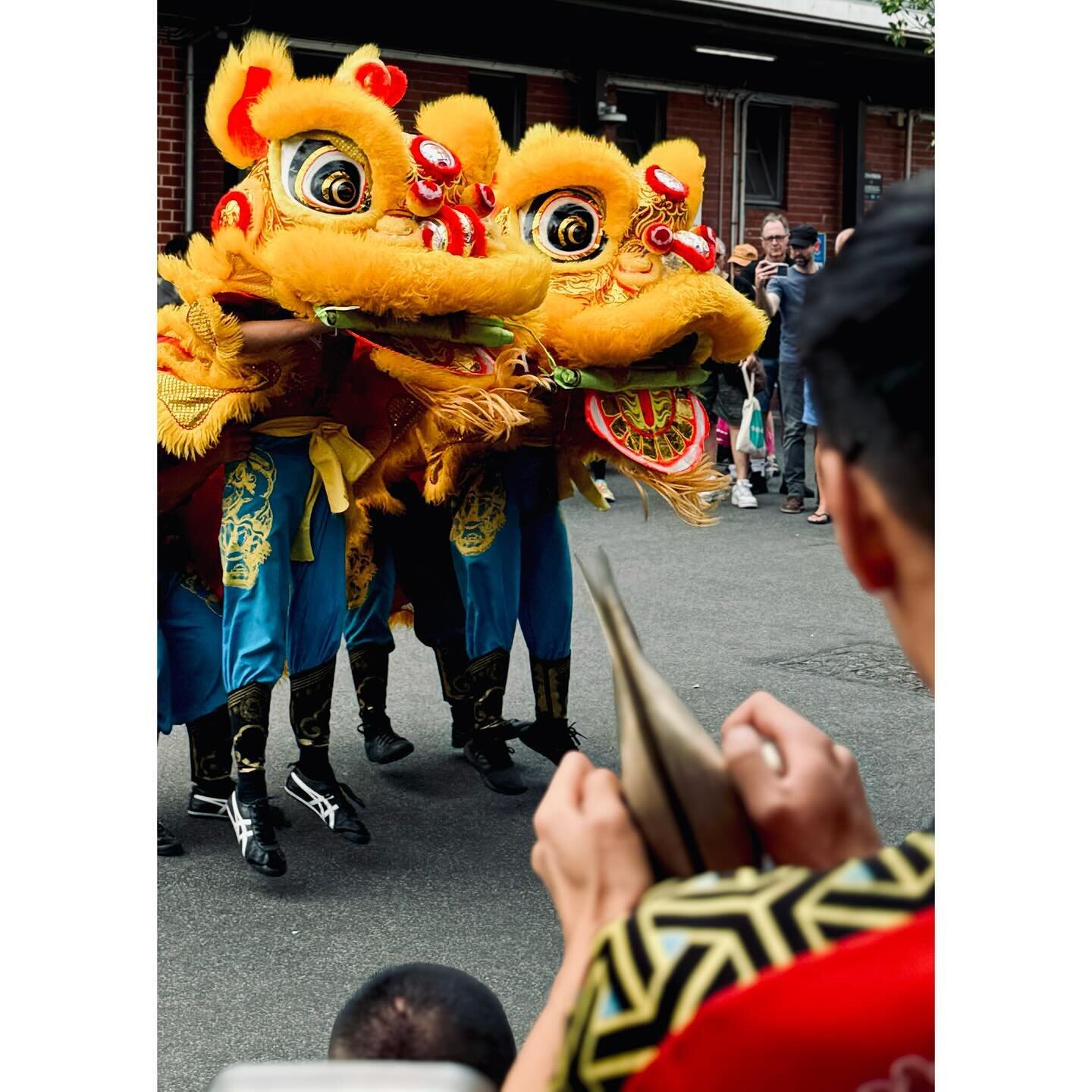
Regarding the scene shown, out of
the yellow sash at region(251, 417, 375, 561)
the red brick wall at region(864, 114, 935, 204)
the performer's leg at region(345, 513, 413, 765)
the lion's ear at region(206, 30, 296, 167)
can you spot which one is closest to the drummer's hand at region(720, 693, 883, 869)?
the yellow sash at region(251, 417, 375, 561)

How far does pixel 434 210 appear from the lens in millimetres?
4031

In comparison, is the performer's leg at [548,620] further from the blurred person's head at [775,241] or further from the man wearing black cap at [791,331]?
the blurred person's head at [775,241]

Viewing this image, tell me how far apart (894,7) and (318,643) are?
5679 mm

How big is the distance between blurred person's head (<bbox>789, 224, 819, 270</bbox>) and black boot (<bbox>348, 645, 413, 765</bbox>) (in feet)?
18.5

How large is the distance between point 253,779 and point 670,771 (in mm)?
3356

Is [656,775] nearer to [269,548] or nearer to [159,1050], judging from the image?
[159,1050]

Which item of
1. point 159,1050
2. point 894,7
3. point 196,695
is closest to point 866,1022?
point 159,1050

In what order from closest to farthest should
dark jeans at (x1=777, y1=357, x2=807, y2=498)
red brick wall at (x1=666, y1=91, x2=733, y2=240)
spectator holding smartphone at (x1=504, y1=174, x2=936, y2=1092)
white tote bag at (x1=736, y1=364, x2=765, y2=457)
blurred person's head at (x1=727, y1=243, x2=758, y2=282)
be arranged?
1. spectator holding smartphone at (x1=504, y1=174, x2=936, y2=1092)
2. dark jeans at (x1=777, y1=357, x2=807, y2=498)
3. white tote bag at (x1=736, y1=364, x2=765, y2=457)
4. blurred person's head at (x1=727, y1=243, x2=758, y2=282)
5. red brick wall at (x1=666, y1=91, x2=733, y2=240)

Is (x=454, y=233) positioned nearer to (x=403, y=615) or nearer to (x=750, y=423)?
(x=403, y=615)

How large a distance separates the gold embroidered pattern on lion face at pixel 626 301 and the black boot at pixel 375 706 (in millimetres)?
1048

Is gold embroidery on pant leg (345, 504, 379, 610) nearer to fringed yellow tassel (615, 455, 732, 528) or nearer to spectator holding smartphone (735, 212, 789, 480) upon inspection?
fringed yellow tassel (615, 455, 732, 528)

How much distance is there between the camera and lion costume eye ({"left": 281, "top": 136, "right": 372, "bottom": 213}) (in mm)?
3969

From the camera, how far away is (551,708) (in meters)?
5.01
